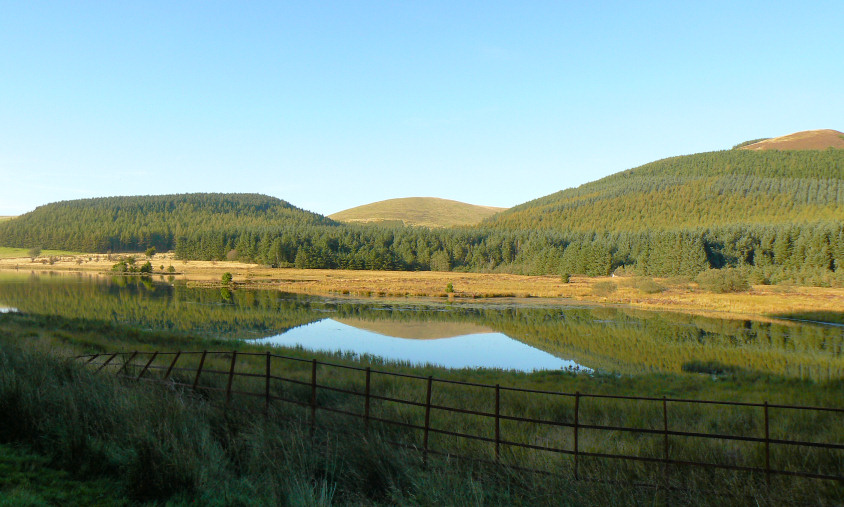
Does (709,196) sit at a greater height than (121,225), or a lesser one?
greater

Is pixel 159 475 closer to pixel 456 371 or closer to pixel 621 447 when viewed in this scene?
pixel 621 447

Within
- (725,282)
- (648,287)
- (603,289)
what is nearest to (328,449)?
(603,289)

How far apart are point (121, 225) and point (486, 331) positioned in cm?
15520

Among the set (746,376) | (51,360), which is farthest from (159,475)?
(746,376)

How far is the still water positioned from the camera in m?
22.6

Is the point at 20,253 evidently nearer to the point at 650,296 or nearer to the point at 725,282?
the point at 650,296

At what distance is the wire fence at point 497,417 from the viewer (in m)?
6.43

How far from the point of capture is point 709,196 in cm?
14312

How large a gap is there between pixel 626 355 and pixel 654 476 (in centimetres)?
1877

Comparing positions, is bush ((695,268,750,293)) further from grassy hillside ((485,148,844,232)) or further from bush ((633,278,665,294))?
grassy hillside ((485,148,844,232))

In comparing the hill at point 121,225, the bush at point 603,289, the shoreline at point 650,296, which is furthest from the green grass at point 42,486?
the hill at point 121,225

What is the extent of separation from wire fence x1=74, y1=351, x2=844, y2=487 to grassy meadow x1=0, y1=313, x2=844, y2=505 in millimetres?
82

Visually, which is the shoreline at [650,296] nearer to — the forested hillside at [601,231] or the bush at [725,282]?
the bush at [725,282]

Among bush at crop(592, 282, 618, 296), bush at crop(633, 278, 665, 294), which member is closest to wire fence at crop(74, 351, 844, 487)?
bush at crop(592, 282, 618, 296)
